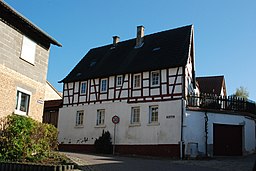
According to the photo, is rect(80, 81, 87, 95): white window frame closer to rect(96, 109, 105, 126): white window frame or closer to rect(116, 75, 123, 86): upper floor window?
rect(96, 109, 105, 126): white window frame

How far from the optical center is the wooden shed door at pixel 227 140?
23.2 m

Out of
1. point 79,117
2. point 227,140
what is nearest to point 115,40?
point 79,117

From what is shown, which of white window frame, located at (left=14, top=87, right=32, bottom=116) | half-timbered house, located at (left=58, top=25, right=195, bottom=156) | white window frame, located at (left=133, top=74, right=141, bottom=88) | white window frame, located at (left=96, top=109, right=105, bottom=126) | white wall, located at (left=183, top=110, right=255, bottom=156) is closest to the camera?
white window frame, located at (left=14, top=87, right=32, bottom=116)

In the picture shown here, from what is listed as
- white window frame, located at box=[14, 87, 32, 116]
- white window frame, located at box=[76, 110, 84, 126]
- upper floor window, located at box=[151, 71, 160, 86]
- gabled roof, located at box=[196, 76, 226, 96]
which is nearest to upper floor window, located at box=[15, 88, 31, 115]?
white window frame, located at box=[14, 87, 32, 116]

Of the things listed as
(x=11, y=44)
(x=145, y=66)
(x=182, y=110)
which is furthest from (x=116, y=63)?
(x=11, y=44)

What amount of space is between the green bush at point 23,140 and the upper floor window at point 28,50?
10.1ft

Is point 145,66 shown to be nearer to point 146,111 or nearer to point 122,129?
point 146,111

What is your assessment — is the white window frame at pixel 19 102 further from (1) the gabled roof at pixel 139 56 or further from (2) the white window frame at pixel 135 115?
(1) the gabled roof at pixel 139 56

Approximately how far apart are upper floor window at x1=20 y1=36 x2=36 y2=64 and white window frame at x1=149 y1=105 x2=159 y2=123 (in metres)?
10.3

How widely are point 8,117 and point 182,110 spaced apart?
11.8m

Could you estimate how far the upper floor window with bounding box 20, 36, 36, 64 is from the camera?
15688mm

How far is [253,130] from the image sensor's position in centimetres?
2506

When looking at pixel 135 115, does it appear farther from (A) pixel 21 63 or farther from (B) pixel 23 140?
(B) pixel 23 140

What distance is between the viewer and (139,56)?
89.1ft
